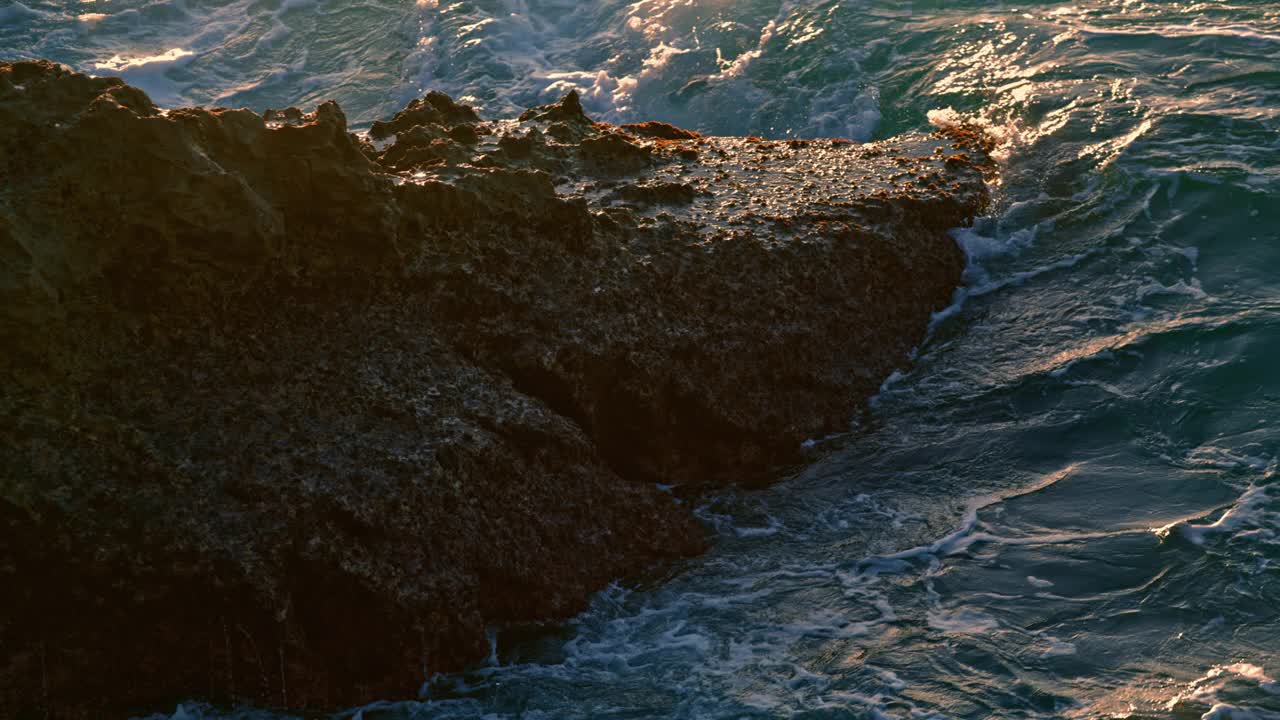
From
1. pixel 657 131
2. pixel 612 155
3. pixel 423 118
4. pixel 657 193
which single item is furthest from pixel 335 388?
pixel 657 131

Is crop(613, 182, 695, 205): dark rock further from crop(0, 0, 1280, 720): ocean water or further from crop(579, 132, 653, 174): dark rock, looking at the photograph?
crop(0, 0, 1280, 720): ocean water

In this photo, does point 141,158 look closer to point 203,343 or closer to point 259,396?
point 203,343

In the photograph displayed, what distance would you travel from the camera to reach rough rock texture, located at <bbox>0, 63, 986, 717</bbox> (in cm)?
457

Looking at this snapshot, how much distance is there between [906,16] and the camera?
14688 mm

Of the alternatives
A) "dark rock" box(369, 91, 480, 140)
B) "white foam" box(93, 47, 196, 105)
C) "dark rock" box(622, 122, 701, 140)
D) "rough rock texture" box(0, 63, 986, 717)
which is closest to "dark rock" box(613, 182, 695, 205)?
"rough rock texture" box(0, 63, 986, 717)

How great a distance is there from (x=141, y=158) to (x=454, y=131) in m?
2.55

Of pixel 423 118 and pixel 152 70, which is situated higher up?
pixel 152 70

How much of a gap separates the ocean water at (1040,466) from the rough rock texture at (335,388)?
32 cm

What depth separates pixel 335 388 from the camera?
5.29 meters

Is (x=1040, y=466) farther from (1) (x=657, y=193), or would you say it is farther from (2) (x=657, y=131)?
(2) (x=657, y=131)

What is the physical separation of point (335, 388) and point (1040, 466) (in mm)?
4151

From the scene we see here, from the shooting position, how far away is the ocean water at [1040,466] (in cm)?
474

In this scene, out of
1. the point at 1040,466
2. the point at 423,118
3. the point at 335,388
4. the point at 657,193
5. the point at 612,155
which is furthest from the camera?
the point at 612,155

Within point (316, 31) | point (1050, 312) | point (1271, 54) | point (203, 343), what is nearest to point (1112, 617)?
point (1050, 312)
